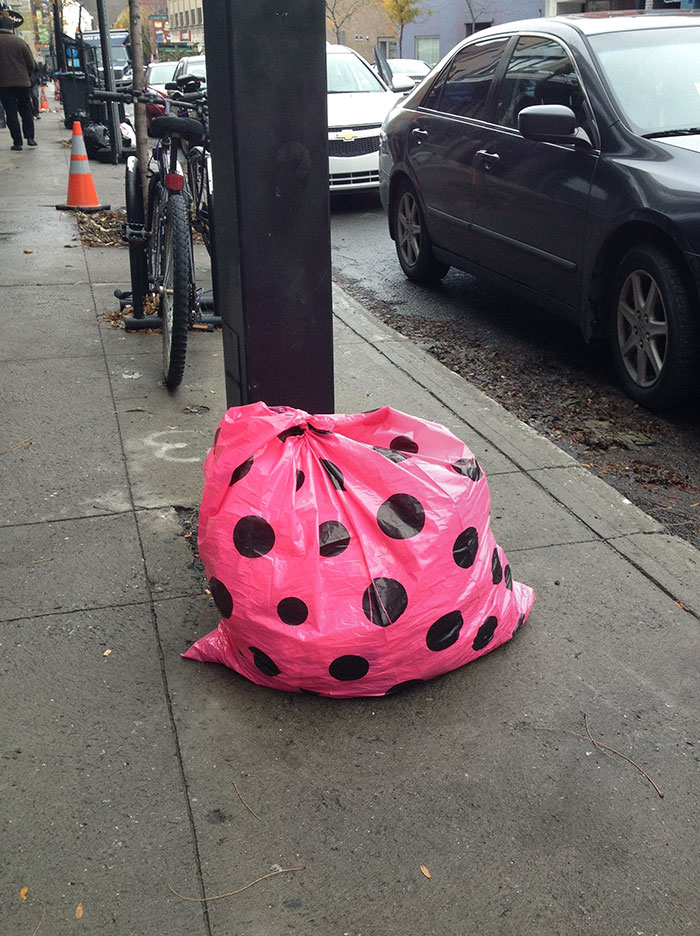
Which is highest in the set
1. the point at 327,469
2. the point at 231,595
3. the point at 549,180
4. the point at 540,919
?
the point at 549,180

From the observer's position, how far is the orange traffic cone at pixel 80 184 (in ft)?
35.7

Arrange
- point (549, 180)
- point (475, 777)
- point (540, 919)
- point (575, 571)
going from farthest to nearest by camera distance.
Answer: point (549, 180) → point (575, 571) → point (475, 777) → point (540, 919)

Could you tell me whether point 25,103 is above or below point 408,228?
above

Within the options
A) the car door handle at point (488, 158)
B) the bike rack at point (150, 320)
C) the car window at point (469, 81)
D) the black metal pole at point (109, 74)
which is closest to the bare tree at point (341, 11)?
the black metal pole at point (109, 74)

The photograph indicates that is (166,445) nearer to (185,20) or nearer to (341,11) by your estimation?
(341,11)

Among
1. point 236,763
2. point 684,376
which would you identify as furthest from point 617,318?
point 236,763

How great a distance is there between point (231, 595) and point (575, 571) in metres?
1.32

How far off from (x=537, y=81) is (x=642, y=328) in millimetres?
1925

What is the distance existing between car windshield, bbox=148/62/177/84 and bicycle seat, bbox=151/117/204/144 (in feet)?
55.1

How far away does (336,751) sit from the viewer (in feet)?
8.27

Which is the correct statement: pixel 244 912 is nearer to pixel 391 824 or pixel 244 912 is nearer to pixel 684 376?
pixel 391 824

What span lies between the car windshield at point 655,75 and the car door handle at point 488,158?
848 millimetres

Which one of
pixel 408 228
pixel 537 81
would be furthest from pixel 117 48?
pixel 537 81

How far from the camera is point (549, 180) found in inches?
220
